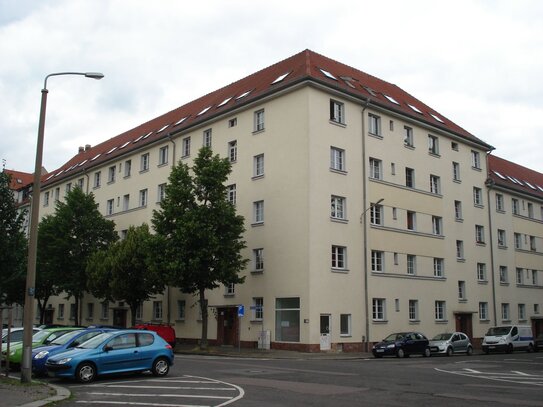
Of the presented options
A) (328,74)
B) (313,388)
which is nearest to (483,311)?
(328,74)

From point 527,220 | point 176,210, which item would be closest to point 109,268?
point 176,210

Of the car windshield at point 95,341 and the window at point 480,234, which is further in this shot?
the window at point 480,234

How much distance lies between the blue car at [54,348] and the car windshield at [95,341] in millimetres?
654

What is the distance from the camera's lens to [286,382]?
16094 millimetres

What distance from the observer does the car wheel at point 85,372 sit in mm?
15879

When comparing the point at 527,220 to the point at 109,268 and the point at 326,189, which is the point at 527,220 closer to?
the point at 326,189

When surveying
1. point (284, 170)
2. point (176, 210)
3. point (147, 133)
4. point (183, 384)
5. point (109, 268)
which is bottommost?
point (183, 384)

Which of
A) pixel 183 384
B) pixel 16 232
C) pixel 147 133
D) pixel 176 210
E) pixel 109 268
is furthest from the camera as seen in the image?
pixel 147 133

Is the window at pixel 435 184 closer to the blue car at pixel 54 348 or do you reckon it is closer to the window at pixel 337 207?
the window at pixel 337 207

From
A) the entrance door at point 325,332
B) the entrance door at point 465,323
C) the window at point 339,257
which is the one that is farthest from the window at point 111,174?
the entrance door at point 465,323

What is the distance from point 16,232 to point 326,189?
16.4 m

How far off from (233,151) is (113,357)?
2407 centimetres

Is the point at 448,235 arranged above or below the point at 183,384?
above

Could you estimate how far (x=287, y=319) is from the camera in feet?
109
